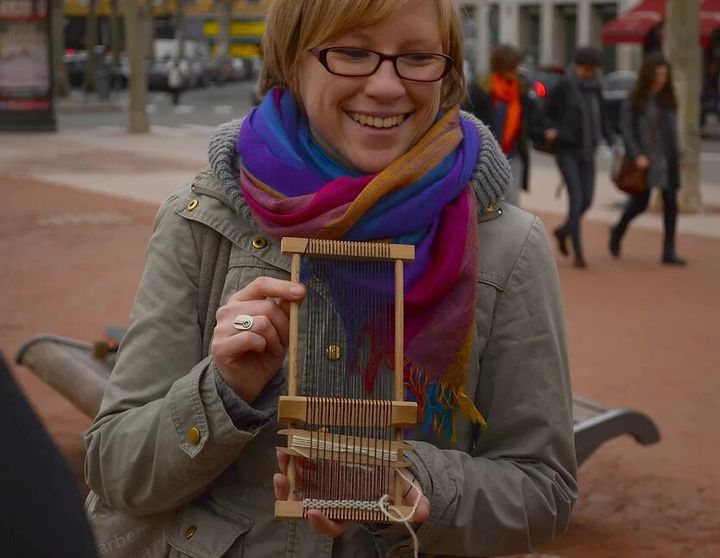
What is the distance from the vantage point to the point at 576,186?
11312 millimetres

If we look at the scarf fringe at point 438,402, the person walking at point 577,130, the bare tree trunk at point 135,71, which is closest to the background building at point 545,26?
the bare tree trunk at point 135,71

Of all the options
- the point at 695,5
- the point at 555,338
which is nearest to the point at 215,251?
the point at 555,338

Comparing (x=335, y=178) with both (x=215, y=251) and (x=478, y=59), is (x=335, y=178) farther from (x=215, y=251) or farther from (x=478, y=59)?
(x=478, y=59)

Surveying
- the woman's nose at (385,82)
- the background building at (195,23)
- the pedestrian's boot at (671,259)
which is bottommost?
the background building at (195,23)

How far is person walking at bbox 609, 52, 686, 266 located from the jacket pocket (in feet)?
31.3

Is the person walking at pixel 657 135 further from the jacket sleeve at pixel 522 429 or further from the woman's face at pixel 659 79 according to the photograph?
the jacket sleeve at pixel 522 429

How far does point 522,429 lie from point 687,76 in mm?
13086

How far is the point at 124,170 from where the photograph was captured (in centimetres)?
1988

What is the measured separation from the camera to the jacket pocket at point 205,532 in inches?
81.4

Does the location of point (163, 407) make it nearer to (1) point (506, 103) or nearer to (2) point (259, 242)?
(2) point (259, 242)

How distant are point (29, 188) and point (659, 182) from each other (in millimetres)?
8605

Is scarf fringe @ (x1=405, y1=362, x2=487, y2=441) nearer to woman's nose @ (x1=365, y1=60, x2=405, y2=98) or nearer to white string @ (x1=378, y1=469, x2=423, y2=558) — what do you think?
white string @ (x1=378, y1=469, x2=423, y2=558)

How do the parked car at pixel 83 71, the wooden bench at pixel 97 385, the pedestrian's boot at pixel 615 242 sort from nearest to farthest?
1. the wooden bench at pixel 97 385
2. the pedestrian's boot at pixel 615 242
3. the parked car at pixel 83 71

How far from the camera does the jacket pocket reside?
2066 mm
